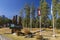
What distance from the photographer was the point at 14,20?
119 m

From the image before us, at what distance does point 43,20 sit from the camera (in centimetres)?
8500

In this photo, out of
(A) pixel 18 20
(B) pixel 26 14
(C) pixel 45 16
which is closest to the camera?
(C) pixel 45 16

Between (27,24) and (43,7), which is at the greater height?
(43,7)

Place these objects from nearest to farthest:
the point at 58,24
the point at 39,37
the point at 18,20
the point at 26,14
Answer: the point at 39,37
the point at 58,24
the point at 26,14
the point at 18,20

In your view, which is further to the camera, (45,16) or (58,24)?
(45,16)

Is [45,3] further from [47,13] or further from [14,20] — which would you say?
[14,20]

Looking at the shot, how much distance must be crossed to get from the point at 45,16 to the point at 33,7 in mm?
8176

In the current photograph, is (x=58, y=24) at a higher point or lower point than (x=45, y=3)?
lower

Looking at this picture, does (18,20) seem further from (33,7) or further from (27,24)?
(33,7)

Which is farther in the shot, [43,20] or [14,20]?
[14,20]

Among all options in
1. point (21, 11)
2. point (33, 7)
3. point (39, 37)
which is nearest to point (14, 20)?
point (21, 11)

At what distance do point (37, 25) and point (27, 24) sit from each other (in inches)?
225

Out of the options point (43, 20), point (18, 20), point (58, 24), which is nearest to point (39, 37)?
point (58, 24)

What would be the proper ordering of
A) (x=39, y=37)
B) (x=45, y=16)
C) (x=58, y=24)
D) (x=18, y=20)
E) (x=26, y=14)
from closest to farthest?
(x=39, y=37)
(x=58, y=24)
(x=45, y=16)
(x=26, y=14)
(x=18, y=20)
